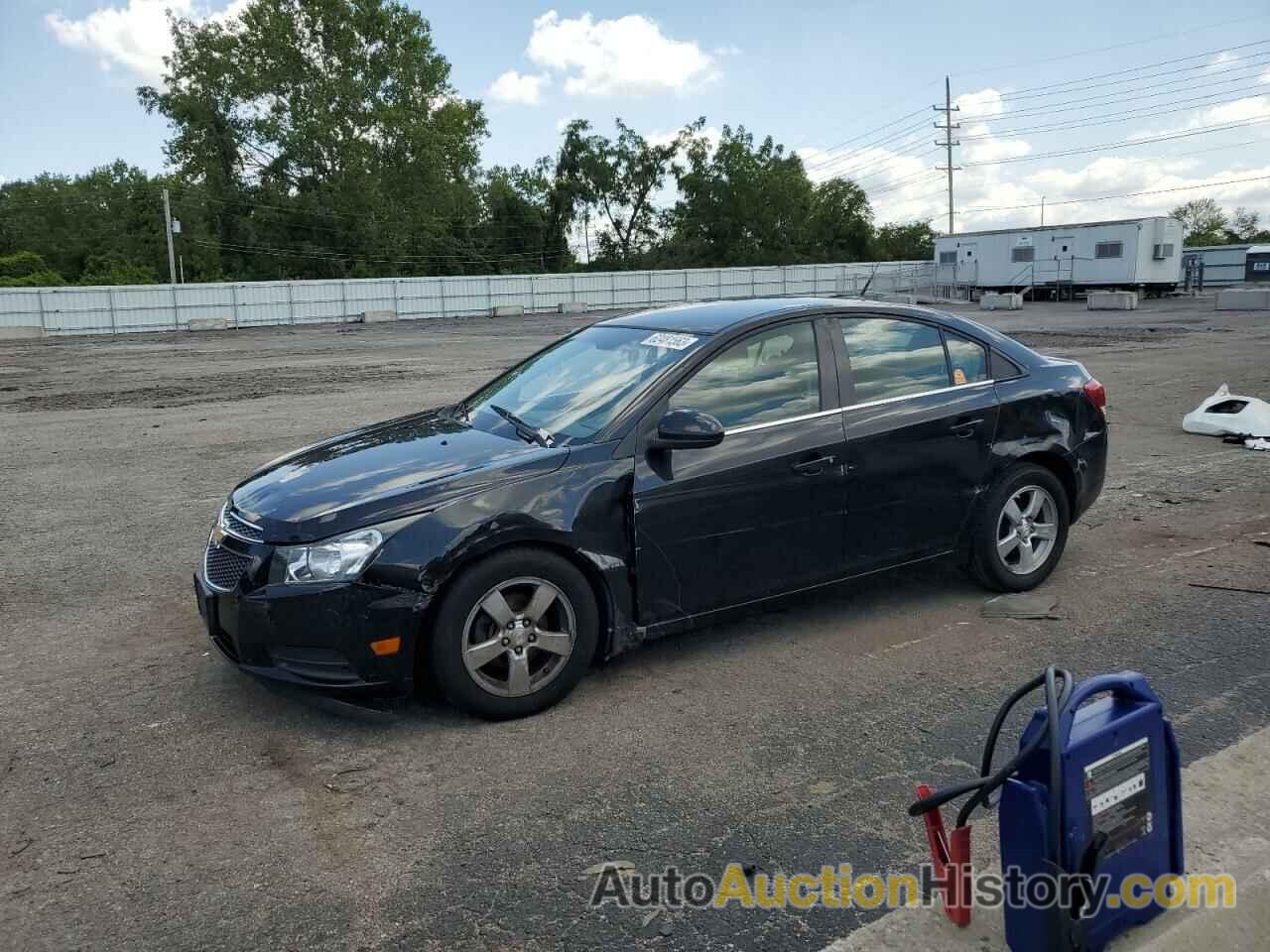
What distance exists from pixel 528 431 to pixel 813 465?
50.7 inches

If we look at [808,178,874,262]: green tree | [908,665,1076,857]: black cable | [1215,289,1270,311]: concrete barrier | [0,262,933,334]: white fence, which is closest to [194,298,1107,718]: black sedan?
[908,665,1076,857]: black cable

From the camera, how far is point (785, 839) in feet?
10.7

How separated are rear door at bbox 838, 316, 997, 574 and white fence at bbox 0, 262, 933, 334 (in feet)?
92.9

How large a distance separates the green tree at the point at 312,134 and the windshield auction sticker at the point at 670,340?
202ft

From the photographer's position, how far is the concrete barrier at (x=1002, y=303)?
40.6 m

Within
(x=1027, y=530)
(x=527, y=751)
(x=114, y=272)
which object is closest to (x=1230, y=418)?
(x=1027, y=530)

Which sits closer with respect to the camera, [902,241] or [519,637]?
[519,637]

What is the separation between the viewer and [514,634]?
4.07 m

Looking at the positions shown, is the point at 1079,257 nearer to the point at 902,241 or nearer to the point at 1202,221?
the point at 902,241

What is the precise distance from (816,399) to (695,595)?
3.69 ft

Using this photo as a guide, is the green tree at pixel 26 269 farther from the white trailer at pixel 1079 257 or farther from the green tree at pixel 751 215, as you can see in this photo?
the white trailer at pixel 1079 257

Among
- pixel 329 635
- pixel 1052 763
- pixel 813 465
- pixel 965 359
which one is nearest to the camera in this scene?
pixel 1052 763

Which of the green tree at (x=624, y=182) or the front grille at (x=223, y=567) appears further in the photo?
the green tree at (x=624, y=182)

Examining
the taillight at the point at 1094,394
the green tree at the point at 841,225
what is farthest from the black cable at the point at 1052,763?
the green tree at the point at 841,225
